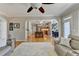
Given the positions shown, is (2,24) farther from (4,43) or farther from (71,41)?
(71,41)

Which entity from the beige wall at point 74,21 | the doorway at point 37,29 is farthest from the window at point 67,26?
the doorway at point 37,29

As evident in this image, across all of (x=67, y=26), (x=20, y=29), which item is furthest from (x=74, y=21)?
(x=20, y=29)

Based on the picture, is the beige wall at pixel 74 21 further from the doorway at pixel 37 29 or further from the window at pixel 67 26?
the doorway at pixel 37 29

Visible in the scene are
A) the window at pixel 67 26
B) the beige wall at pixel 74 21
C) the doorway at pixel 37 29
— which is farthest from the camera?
the doorway at pixel 37 29

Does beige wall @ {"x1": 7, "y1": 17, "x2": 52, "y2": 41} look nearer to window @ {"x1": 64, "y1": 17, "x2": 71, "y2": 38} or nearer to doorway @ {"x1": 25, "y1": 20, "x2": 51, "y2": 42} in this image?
doorway @ {"x1": 25, "y1": 20, "x2": 51, "y2": 42}

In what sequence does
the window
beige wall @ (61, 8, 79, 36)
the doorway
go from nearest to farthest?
beige wall @ (61, 8, 79, 36), the window, the doorway

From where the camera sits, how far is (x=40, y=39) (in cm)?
220

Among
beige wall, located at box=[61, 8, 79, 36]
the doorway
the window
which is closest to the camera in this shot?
beige wall, located at box=[61, 8, 79, 36]

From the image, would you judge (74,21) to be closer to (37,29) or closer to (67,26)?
(67,26)

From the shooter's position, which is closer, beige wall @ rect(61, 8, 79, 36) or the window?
beige wall @ rect(61, 8, 79, 36)

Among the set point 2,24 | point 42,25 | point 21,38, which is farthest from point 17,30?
point 42,25

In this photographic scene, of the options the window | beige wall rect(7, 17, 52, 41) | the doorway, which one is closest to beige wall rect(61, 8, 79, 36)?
the window

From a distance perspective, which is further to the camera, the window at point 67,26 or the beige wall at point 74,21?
the window at point 67,26

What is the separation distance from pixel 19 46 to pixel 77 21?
3.64ft
